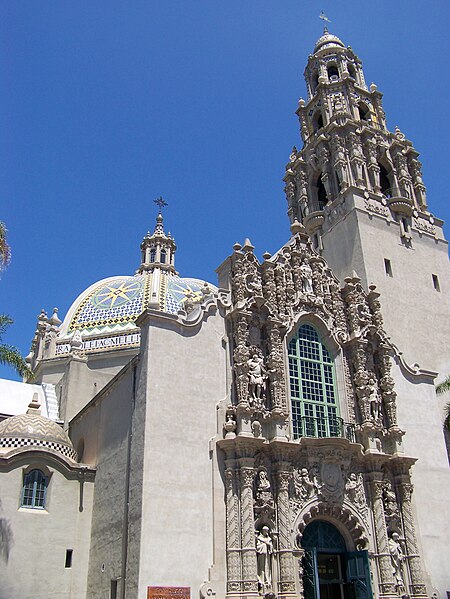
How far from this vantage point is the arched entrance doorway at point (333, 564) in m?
20.2

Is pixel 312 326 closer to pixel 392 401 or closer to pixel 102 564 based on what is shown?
pixel 392 401

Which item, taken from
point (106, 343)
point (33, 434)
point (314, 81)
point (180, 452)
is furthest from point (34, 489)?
point (314, 81)

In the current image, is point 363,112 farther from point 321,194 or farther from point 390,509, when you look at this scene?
point 390,509

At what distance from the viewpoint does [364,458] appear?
877 inches

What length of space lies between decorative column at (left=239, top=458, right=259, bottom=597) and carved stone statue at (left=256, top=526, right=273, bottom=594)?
46 centimetres

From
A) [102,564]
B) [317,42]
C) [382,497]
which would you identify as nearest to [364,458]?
[382,497]

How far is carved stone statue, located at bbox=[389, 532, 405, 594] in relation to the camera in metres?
21.0

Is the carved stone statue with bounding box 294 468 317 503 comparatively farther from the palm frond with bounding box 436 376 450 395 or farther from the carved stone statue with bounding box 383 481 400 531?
the palm frond with bounding box 436 376 450 395

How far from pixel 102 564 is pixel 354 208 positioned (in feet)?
65.2

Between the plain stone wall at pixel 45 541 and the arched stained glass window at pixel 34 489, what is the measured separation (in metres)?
0.23

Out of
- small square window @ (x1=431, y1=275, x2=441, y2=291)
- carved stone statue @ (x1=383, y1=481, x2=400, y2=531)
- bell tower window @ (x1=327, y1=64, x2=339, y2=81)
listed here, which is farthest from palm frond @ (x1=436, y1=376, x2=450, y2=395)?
bell tower window @ (x1=327, y1=64, x2=339, y2=81)

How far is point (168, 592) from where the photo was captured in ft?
56.4

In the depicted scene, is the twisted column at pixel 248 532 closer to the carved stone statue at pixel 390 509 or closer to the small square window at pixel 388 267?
the carved stone statue at pixel 390 509

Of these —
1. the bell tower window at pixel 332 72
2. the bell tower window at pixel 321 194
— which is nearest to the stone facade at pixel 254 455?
the bell tower window at pixel 321 194
